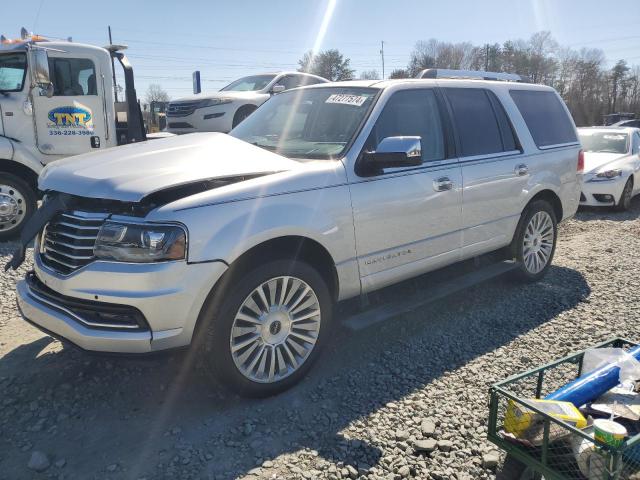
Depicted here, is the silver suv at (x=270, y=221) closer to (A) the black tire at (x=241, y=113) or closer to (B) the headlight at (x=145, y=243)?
(B) the headlight at (x=145, y=243)

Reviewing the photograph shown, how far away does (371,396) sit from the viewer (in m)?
3.32

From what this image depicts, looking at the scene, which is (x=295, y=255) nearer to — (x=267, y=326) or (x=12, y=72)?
(x=267, y=326)

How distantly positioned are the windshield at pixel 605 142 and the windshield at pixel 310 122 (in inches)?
319

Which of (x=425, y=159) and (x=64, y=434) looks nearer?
(x=64, y=434)

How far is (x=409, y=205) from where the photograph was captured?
3846 millimetres

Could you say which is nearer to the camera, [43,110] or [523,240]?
[523,240]

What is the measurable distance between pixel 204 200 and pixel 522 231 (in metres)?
3.38

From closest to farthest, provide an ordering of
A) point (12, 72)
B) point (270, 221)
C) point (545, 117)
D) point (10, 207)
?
point (270, 221) → point (545, 117) → point (10, 207) → point (12, 72)

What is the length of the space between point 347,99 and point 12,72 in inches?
207

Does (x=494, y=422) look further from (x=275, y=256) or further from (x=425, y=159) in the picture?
(x=425, y=159)

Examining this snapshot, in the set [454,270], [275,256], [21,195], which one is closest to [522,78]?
[454,270]

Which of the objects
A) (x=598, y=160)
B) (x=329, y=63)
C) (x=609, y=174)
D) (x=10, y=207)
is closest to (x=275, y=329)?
(x=10, y=207)

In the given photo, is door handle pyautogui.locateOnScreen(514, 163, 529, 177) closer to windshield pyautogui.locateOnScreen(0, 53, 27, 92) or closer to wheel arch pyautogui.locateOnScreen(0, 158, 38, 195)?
wheel arch pyautogui.locateOnScreen(0, 158, 38, 195)

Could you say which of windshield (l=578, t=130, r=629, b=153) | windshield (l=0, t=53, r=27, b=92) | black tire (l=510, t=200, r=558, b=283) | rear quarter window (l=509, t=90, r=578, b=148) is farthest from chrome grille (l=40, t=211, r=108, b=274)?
windshield (l=578, t=130, r=629, b=153)
